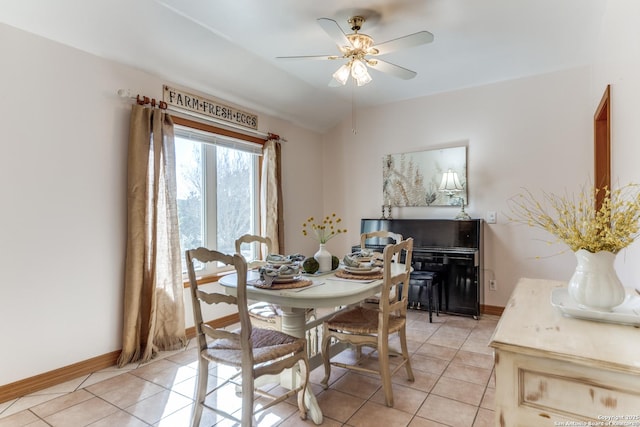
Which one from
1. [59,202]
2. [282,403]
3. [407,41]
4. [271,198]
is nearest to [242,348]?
[282,403]

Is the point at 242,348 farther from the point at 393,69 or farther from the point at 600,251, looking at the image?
the point at 393,69

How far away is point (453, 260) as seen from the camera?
3.67 meters

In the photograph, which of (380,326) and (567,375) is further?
(380,326)

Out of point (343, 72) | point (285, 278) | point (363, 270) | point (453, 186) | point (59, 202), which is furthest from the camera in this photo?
point (453, 186)

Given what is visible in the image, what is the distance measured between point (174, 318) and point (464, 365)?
2.35 m

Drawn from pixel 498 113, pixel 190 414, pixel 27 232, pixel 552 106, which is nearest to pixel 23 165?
pixel 27 232

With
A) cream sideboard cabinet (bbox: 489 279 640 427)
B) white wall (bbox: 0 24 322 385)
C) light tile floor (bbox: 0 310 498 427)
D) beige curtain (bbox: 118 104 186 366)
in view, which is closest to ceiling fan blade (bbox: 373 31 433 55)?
cream sideboard cabinet (bbox: 489 279 640 427)

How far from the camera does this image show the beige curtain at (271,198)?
3928 millimetres

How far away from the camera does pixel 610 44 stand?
2.32 m

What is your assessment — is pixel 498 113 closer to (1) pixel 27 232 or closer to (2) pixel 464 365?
(2) pixel 464 365

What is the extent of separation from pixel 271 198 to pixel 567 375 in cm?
328

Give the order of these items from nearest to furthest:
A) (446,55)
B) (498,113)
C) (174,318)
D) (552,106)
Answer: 1. (174,318)
2. (446,55)
3. (552,106)
4. (498,113)

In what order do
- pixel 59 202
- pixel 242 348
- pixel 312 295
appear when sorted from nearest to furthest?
pixel 242 348 → pixel 312 295 → pixel 59 202

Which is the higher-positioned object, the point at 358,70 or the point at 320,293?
the point at 358,70
